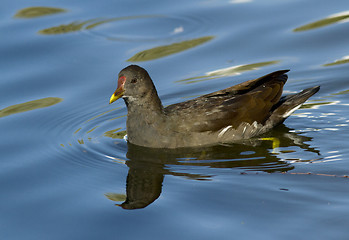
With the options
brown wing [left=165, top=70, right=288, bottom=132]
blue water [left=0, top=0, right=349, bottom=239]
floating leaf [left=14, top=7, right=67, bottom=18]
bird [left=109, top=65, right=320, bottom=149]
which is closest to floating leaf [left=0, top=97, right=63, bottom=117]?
blue water [left=0, top=0, right=349, bottom=239]

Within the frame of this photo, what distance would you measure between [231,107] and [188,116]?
61 centimetres

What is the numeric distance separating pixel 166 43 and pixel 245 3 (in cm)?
223

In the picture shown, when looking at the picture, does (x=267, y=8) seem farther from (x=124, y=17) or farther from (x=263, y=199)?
(x=263, y=199)

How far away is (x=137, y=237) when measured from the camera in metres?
6.28

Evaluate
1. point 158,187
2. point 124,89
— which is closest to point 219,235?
point 158,187

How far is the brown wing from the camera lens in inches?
346

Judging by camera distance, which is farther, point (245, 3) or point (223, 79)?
point (245, 3)

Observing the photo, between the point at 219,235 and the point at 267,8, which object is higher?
the point at 267,8

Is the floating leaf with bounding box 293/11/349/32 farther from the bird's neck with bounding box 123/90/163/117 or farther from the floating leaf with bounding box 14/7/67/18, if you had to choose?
the floating leaf with bounding box 14/7/67/18

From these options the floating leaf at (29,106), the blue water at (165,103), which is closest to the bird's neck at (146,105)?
the blue water at (165,103)

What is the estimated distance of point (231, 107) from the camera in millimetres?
8938

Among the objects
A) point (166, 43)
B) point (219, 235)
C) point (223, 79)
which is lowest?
point (219, 235)

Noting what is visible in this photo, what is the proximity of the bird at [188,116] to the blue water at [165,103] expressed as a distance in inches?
7.6

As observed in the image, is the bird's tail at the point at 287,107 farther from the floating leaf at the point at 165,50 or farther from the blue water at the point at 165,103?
the floating leaf at the point at 165,50
